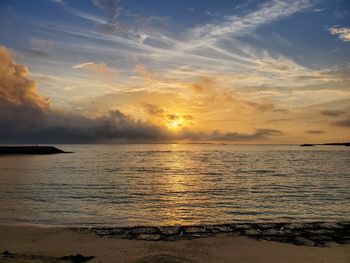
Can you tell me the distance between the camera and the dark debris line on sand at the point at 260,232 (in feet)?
48.1

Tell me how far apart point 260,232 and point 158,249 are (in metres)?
5.88

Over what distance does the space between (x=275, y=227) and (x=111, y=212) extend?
11.2m

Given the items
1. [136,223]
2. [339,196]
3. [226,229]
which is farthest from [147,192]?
[339,196]

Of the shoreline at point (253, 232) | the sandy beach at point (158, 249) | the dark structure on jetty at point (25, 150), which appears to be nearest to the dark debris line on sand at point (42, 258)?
the sandy beach at point (158, 249)

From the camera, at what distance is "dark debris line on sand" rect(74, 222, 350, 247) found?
14.7 metres

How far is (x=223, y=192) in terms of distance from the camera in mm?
32156

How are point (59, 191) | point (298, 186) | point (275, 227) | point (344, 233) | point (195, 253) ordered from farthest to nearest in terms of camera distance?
point (298, 186) → point (59, 191) → point (275, 227) → point (344, 233) → point (195, 253)

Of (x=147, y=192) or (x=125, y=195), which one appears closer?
(x=125, y=195)

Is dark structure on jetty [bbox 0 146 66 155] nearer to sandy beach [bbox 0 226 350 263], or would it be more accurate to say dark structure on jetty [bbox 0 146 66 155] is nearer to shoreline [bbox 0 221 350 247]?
shoreline [bbox 0 221 350 247]

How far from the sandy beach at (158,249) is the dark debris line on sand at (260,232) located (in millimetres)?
662

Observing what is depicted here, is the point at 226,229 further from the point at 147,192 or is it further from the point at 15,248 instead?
the point at 147,192

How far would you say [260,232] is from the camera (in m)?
15.9

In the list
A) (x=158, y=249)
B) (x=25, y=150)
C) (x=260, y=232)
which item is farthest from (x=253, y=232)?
(x=25, y=150)

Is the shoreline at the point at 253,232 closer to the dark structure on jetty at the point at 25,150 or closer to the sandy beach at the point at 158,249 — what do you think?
the sandy beach at the point at 158,249
